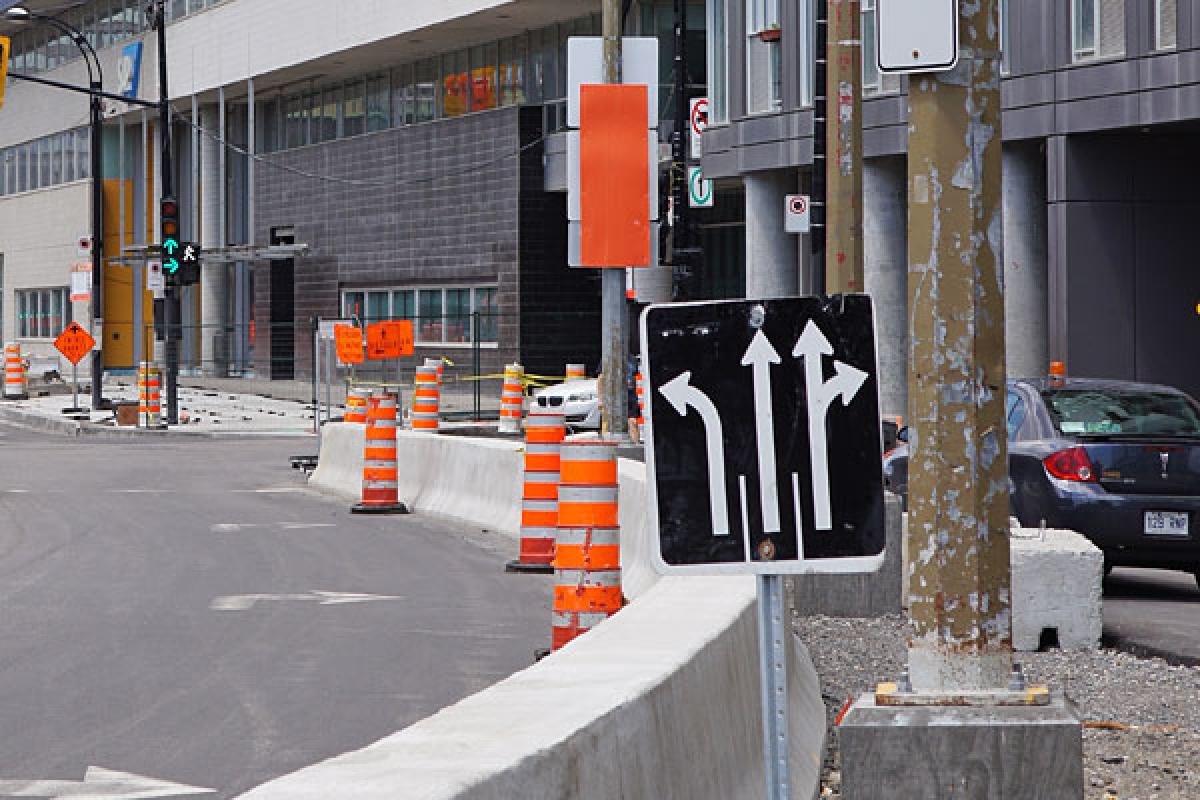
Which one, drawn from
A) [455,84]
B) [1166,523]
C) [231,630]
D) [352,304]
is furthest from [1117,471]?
[352,304]

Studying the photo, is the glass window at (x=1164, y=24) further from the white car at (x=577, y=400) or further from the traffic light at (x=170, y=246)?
the traffic light at (x=170, y=246)

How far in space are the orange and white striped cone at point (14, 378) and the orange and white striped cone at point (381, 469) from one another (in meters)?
36.8

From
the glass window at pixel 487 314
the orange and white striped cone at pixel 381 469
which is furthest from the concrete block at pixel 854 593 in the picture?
the glass window at pixel 487 314

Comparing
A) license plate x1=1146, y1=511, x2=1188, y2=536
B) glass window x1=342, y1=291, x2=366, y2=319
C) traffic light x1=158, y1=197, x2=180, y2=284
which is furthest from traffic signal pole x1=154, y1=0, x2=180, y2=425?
license plate x1=1146, y1=511, x2=1188, y2=536

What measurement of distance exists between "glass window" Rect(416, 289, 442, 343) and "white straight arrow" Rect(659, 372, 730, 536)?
156 feet

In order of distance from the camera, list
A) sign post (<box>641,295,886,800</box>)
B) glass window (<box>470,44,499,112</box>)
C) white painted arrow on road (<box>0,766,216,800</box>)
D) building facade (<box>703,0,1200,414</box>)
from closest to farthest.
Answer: sign post (<box>641,295,886,800</box>)
white painted arrow on road (<box>0,766,216,800</box>)
building facade (<box>703,0,1200,414</box>)
glass window (<box>470,44,499,112</box>)

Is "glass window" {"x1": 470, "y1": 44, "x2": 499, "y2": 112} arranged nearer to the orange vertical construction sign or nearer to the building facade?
the building facade

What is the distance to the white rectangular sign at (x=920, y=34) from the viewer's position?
6.71 m

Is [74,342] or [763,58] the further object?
[74,342]

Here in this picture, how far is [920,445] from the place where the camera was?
6.72 m

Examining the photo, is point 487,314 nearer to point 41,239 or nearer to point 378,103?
point 378,103

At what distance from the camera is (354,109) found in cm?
5869

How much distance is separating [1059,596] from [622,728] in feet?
24.1

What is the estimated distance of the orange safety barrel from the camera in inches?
443
